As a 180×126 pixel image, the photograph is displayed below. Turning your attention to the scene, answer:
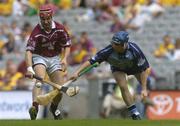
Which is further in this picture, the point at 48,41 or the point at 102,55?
the point at 48,41

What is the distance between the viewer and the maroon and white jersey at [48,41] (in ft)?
54.6

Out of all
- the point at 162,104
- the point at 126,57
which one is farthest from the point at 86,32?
the point at 126,57

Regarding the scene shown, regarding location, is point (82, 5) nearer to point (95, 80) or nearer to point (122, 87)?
point (95, 80)

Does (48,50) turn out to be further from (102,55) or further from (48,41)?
(102,55)

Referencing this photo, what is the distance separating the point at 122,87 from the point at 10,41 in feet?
36.8

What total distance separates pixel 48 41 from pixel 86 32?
33.1 ft

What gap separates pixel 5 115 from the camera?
2341 centimetres

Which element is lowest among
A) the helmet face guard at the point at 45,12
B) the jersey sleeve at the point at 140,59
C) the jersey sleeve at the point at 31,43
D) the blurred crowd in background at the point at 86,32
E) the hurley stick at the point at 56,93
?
the hurley stick at the point at 56,93

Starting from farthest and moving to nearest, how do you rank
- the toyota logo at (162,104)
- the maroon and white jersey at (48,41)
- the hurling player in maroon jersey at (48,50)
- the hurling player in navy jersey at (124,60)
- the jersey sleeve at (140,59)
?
the toyota logo at (162,104) → the maroon and white jersey at (48,41) → the hurling player in maroon jersey at (48,50) → the jersey sleeve at (140,59) → the hurling player in navy jersey at (124,60)

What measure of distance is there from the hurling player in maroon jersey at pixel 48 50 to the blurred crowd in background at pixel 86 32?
6.10m

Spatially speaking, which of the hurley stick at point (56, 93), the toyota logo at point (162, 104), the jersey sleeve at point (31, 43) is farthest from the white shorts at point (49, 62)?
the toyota logo at point (162, 104)

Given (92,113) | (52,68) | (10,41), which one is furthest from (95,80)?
(52,68)

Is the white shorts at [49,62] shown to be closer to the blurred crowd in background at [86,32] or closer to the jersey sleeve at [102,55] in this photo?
the jersey sleeve at [102,55]

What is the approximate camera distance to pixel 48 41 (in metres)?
16.8
